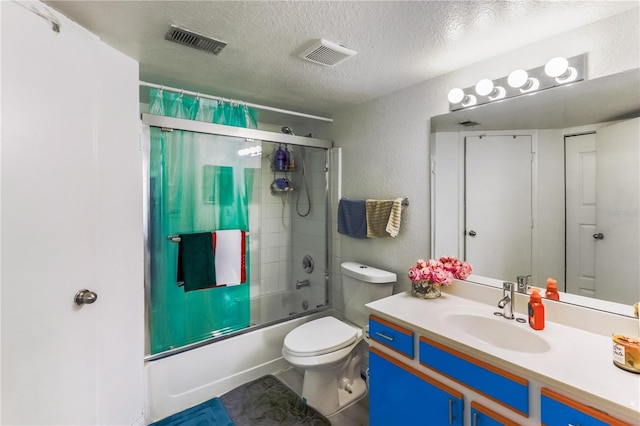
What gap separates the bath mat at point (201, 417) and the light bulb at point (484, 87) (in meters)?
2.39

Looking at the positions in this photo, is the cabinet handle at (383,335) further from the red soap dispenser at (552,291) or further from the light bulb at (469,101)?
the light bulb at (469,101)

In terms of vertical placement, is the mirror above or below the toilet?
above

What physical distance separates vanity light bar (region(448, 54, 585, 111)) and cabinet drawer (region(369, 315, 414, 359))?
1.29 metres

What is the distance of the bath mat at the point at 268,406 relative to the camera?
5.68 ft

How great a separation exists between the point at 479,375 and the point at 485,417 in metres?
0.15

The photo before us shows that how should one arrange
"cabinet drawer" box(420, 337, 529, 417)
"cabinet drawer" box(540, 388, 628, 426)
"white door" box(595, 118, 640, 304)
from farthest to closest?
1. "white door" box(595, 118, 640, 304)
2. "cabinet drawer" box(420, 337, 529, 417)
3. "cabinet drawer" box(540, 388, 628, 426)

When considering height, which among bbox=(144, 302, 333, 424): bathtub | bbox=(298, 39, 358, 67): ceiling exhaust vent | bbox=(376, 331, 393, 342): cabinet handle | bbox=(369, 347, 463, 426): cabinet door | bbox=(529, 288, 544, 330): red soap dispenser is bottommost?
bbox=(144, 302, 333, 424): bathtub

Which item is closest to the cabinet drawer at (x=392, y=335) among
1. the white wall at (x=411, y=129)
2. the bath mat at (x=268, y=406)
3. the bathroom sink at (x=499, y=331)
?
the bathroom sink at (x=499, y=331)

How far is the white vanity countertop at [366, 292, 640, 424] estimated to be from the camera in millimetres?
830

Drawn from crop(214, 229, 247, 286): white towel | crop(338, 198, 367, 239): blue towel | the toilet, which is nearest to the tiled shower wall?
crop(338, 198, 367, 239): blue towel

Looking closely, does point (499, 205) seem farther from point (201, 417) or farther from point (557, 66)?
point (201, 417)

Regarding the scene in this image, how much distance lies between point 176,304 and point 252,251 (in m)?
0.70

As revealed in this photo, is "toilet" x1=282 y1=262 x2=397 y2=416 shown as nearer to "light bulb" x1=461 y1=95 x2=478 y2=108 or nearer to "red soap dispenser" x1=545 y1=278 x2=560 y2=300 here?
"red soap dispenser" x1=545 y1=278 x2=560 y2=300

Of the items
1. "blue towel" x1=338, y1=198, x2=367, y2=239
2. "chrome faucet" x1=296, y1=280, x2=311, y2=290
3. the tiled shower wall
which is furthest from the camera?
"chrome faucet" x1=296, y1=280, x2=311, y2=290
